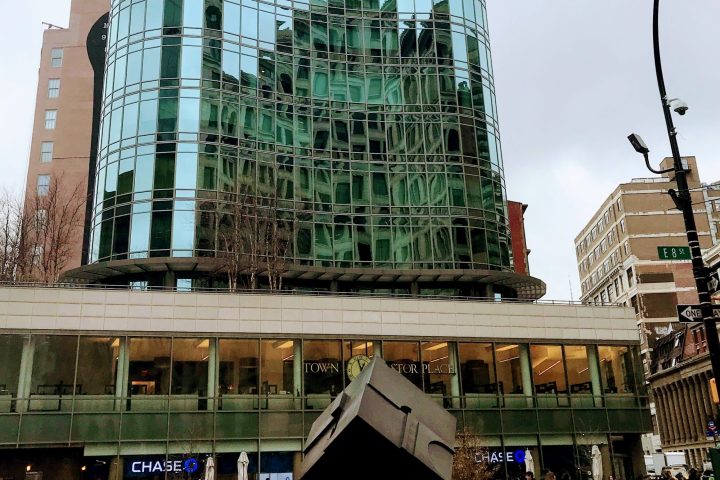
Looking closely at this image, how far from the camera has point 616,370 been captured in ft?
130

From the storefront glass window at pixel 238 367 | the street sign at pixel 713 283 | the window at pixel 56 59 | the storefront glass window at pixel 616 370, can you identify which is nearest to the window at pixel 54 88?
the window at pixel 56 59

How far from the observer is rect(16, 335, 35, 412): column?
31.2m

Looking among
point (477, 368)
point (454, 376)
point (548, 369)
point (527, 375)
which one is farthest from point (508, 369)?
point (454, 376)

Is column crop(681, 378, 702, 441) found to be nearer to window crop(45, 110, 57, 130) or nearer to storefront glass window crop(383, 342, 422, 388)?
storefront glass window crop(383, 342, 422, 388)

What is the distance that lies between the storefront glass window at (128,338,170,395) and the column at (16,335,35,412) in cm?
410

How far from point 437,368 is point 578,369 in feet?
26.0

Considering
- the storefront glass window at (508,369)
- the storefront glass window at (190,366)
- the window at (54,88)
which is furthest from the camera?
the window at (54,88)

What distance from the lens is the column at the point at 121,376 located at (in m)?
32.4

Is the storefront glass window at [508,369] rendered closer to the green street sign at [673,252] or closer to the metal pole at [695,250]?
the green street sign at [673,252]

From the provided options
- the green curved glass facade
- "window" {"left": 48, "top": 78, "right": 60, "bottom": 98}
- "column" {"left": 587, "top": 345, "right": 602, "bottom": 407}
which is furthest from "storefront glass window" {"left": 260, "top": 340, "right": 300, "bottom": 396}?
"window" {"left": 48, "top": 78, "right": 60, "bottom": 98}

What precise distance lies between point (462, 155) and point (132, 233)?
22.3m

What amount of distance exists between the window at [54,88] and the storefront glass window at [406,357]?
68.1 m

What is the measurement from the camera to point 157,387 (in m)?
33.0

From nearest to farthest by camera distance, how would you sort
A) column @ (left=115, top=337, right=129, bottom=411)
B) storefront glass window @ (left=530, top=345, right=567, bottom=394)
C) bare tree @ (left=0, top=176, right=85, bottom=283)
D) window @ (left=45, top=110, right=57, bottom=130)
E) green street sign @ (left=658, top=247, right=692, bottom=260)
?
green street sign @ (left=658, top=247, right=692, bottom=260)
column @ (left=115, top=337, right=129, bottom=411)
storefront glass window @ (left=530, top=345, right=567, bottom=394)
bare tree @ (left=0, top=176, right=85, bottom=283)
window @ (left=45, top=110, right=57, bottom=130)
